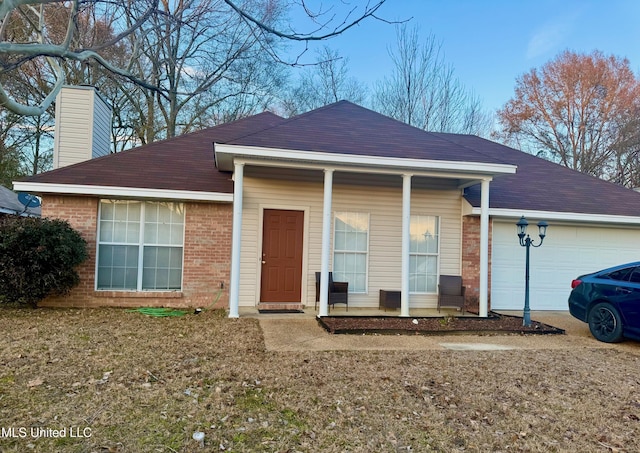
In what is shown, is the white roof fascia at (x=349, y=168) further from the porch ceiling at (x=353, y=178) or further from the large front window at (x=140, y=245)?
the large front window at (x=140, y=245)

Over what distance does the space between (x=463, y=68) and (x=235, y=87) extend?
11.3 meters

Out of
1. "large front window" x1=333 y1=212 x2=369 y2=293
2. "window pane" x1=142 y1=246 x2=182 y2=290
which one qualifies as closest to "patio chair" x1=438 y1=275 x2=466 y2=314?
"large front window" x1=333 y1=212 x2=369 y2=293

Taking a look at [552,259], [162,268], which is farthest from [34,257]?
[552,259]

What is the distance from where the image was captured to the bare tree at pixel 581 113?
22.6 m

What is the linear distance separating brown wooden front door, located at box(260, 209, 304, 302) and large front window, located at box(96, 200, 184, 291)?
177 centimetres

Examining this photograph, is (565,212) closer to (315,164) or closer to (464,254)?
(464,254)

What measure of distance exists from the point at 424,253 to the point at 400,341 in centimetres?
372

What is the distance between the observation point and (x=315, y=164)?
309 inches

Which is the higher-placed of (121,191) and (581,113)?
(581,113)

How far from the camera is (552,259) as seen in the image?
33.1ft

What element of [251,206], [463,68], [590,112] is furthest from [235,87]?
[590,112]

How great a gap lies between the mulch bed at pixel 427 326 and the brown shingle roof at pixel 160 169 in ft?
12.1

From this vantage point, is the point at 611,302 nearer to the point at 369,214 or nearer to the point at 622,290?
the point at 622,290

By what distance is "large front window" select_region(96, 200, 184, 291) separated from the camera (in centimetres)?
856
